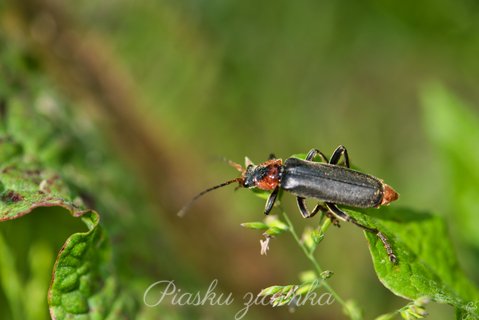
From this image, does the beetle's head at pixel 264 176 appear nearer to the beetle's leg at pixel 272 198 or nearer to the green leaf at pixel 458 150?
the beetle's leg at pixel 272 198

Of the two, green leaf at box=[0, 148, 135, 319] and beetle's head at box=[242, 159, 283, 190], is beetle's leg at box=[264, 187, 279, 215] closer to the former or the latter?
beetle's head at box=[242, 159, 283, 190]

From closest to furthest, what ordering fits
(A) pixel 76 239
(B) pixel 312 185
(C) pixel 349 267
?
(A) pixel 76 239 → (B) pixel 312 185 → (C) pixel 349 267

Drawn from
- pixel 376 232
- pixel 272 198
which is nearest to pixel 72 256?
pixel 272 198

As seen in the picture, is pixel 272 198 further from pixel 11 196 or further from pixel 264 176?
pixel 11 196

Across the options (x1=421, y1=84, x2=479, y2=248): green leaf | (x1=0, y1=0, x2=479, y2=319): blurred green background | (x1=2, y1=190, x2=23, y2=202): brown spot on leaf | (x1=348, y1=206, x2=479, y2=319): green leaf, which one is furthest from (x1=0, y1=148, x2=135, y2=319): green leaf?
(x1=421, y1=84, x2=479, y2=248): green leaf

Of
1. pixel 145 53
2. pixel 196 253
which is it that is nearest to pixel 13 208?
pixel 196 253

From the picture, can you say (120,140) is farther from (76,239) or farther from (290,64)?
(76,239)
